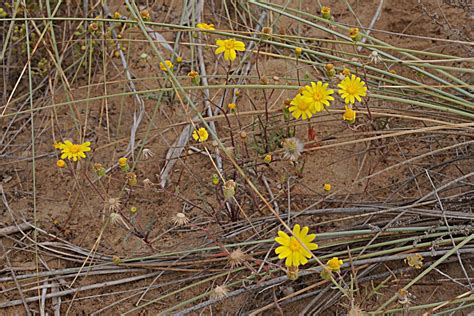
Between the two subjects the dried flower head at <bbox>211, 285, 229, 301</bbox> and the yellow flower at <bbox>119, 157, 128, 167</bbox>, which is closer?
the dried flower head at <bbox>211, 285, 229, 301</bbox>

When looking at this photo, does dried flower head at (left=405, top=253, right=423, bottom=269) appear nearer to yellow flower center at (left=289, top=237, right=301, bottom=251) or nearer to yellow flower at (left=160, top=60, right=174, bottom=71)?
yellow flower center at (left=289, top=237, right=301, bottom=251)

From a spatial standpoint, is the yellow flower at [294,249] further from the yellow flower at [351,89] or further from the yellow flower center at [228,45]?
the yellow flower center at [228,45]

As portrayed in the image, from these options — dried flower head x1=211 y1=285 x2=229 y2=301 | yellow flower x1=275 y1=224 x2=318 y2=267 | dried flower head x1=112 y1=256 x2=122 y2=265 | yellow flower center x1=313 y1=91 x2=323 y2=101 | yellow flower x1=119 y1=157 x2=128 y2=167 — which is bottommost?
dried flower head x1=112 y1=256 x2=122 y2=265

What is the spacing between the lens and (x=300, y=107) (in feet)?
4.12

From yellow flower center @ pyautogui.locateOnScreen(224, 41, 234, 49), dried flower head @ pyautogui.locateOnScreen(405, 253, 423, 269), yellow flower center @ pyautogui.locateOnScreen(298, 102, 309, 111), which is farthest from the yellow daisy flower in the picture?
dried flower head @ pyautogui.locateOnScreen(405, 253, 423, 269)

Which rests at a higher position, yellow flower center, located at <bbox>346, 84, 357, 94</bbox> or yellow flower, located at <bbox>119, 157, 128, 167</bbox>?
yellow flower center, located at <bbox>346, 84, 357, 94</bbox>

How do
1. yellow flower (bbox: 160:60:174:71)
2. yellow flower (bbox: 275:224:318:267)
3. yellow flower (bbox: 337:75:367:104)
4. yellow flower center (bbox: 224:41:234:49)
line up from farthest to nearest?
yellow flower center (bbox: 224:41:234:49), yellow flower (bbox: 337:75:367:104), yellow flower (bbox: 160:60:174:71), yellow flower (bbox: 275:224:318:267)

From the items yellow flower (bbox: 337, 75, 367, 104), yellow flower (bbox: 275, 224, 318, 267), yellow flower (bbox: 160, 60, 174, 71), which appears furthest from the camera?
yellow flower (bbox: 337, 75, 367, 104)

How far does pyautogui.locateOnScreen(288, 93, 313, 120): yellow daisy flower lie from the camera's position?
1.25 meters

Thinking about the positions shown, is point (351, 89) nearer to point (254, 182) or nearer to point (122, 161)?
point (254, 182)

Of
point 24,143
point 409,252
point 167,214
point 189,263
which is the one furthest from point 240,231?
point 24,143

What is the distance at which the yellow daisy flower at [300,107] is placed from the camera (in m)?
1.25

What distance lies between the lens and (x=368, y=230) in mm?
1264

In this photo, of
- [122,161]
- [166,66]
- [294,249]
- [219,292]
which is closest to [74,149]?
[122,161]
